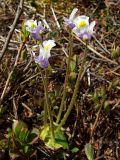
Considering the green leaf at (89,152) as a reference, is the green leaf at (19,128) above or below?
above

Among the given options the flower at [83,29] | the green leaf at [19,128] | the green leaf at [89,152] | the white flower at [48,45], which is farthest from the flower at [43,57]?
the green leaf at [89,152]

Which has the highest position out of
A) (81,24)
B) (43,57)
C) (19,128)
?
(81,24)

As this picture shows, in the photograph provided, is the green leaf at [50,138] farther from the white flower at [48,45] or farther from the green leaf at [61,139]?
the white flower at [48,45]

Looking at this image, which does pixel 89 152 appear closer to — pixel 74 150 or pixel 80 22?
pixel 74 150

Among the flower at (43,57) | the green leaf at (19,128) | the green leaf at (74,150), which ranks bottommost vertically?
the green leaf at (74,150)

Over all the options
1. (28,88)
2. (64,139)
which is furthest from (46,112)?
(28,88)

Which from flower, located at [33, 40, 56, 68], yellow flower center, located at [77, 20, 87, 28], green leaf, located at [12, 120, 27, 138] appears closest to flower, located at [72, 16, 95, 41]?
yellow flower center, located at [77, 20, 87, 28]

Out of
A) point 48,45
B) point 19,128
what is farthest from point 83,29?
point 19,128

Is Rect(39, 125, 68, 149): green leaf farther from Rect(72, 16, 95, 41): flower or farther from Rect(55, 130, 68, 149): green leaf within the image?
Rect(72, 16, 95, 41): flower
